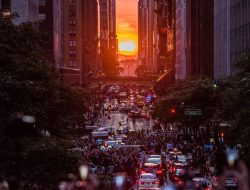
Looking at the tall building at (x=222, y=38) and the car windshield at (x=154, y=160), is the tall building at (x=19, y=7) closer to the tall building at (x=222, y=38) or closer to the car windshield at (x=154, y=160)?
the tall building at (x=222, y=38)

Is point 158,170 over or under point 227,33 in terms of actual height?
under

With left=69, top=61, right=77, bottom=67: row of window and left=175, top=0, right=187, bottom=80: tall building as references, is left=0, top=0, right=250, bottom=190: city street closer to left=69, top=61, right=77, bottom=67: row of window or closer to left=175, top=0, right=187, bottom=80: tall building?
left=175, top=0, right=187, bottom=80: tall building

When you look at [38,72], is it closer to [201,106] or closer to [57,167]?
[57,167]

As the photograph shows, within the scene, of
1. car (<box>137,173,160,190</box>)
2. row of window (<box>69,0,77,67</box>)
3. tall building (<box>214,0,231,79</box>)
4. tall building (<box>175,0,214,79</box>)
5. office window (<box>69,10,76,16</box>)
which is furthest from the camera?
office window (<box>69,10,76,16</box>)

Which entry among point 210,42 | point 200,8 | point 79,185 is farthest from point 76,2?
point 79,185

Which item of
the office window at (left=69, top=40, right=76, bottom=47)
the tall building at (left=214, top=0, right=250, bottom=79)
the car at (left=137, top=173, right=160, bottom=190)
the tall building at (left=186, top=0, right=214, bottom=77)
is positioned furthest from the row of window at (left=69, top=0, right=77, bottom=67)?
the car at (left=137, top=173, right=160, bottom=190)

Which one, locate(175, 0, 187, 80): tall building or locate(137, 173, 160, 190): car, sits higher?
locate(175, 0, 187, 80): tall building
